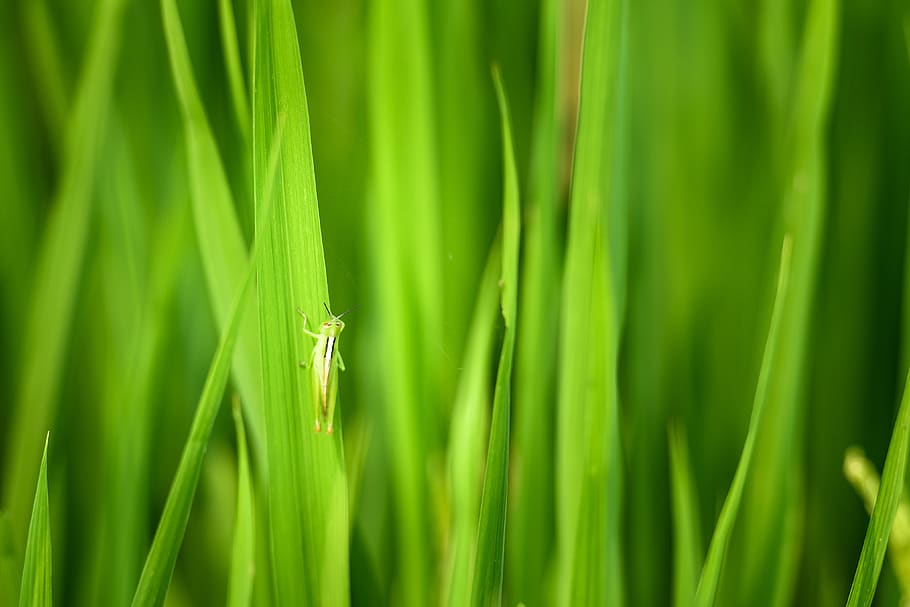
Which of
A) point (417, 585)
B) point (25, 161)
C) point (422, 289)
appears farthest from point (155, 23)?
point (417, 585)

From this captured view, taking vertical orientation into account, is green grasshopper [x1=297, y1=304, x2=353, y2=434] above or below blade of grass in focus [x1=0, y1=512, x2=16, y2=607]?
above

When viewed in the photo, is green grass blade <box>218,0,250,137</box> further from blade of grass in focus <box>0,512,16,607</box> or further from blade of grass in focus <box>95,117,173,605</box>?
blade of grass in focus <box>0,512,16,607</box>

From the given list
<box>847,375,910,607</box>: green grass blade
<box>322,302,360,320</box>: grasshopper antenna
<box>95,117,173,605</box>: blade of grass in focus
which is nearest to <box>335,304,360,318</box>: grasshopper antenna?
<box>322,302,360,320</box>: grasshopper antenna

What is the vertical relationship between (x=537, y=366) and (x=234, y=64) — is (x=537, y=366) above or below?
below

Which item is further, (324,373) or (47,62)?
(47,62)

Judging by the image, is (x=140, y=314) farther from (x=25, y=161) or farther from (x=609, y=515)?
(x=609, y=515)

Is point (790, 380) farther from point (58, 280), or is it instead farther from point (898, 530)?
point (58, 280)

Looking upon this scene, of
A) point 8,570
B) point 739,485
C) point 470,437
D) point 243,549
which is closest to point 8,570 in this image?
point 8,570
